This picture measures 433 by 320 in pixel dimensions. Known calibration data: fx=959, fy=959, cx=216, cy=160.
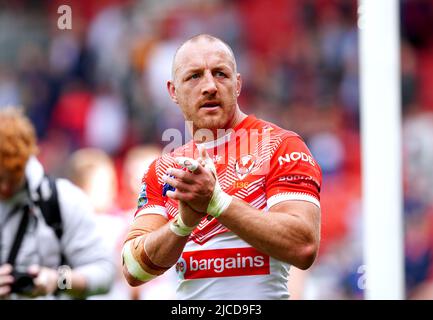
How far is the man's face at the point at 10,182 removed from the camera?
11.7 feet

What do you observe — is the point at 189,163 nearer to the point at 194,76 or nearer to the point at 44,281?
the point at 194,76

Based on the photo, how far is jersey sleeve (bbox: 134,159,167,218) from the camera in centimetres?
254

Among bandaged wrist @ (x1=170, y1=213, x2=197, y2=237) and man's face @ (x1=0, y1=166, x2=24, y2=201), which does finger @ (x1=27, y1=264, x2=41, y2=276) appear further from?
bandaged wrist @ (x1=170, y1=213, x2=197, y2=237)

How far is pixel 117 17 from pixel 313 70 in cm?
150

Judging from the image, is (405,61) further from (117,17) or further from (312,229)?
(312,229)

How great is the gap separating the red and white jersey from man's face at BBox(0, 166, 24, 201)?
112 cm

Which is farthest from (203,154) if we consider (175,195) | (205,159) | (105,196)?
(105,196)

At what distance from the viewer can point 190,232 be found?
7.82 feet

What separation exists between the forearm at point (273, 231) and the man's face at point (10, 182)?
1.41 meters

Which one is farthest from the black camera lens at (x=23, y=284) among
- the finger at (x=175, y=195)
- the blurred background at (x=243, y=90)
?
the finger at (x=175, y=195)

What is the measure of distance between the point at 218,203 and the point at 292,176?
0.24 m

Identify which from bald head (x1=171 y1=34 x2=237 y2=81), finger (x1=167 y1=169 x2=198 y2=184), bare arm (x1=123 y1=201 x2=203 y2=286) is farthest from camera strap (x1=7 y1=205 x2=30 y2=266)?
finger (x1=167 y1=169 x2=198 y2=184)

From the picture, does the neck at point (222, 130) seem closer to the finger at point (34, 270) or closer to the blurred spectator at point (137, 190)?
the blurred spectator at point (137, 190)
